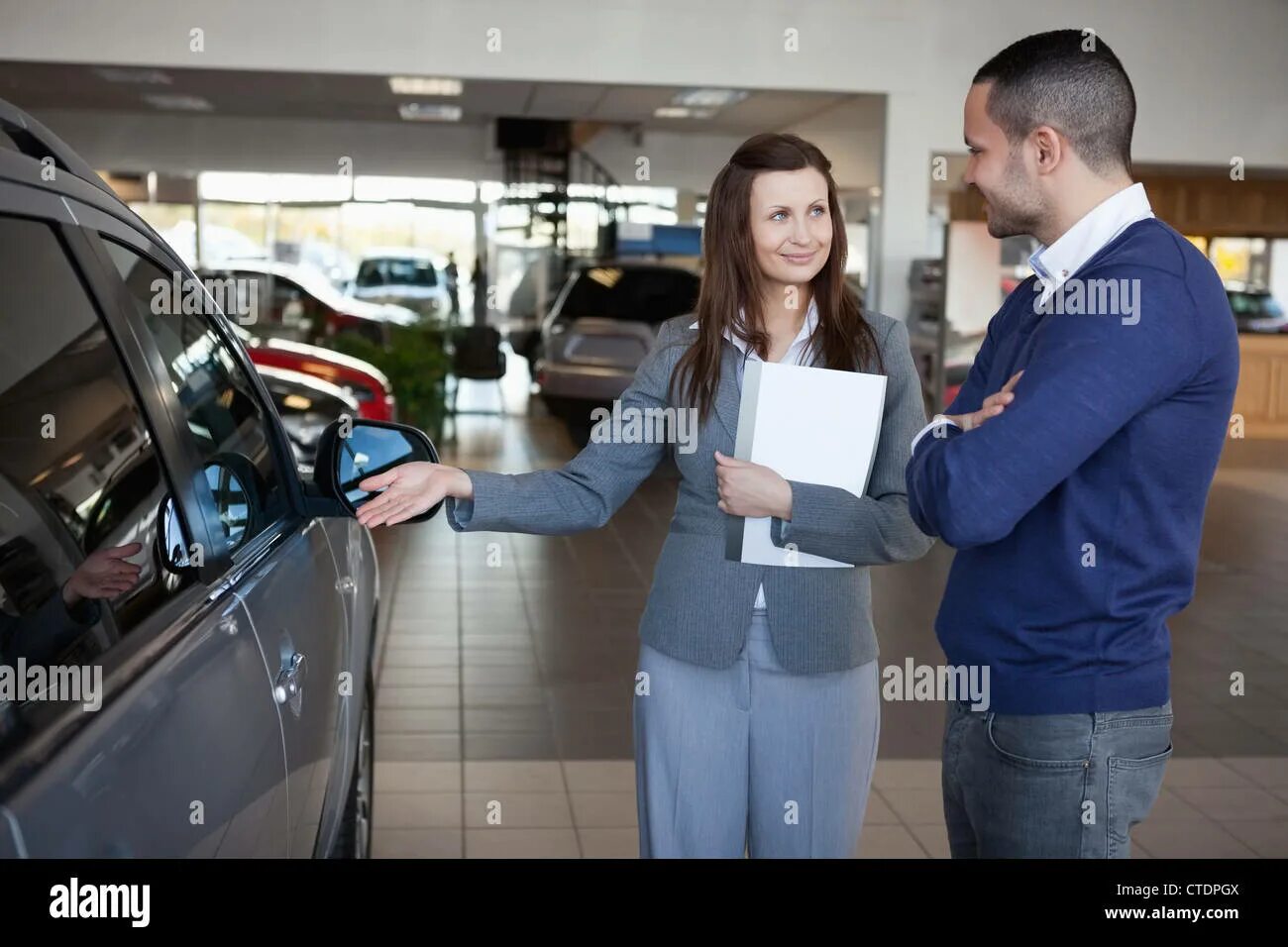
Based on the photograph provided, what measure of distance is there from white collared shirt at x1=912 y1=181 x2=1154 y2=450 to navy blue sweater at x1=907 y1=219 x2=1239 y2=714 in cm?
3

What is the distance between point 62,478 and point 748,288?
120cm

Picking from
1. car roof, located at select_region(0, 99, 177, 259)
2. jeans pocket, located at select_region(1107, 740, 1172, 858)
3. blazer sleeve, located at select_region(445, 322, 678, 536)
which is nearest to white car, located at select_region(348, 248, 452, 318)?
blazer sleeve, located at select_region(445, 322, 678, 536)

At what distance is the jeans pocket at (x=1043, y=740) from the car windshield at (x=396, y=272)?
20.2 metres

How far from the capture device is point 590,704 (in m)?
5.95

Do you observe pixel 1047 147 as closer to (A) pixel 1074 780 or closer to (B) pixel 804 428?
(B) pixel 804 428

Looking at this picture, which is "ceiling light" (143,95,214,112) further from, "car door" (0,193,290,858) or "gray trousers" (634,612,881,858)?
"car door" (0,193,290,858)

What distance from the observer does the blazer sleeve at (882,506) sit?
7.63 ft

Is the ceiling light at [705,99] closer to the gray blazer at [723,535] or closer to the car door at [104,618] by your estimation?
the gray blazer at [723,535]

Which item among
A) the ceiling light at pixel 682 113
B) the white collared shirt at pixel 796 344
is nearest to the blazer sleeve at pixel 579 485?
the white collared shirt at pixel 796 344

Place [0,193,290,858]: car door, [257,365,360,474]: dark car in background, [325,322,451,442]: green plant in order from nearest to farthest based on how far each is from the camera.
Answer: [0,193,290,858]: car door, [257,365,360,474]: dark car in background, [325,322,451,442]: green plant

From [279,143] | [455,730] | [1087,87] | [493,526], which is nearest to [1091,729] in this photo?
[1087,87]

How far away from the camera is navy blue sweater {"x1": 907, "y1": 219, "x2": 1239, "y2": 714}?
176cm

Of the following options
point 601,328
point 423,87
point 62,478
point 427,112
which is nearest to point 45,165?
point 62,478

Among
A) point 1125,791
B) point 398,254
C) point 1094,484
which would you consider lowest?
point 1125,791
